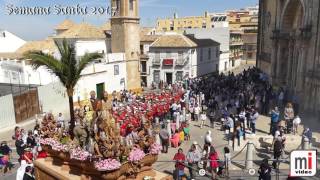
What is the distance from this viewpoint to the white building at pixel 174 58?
141 feet

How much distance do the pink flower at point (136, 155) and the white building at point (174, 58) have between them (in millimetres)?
35368

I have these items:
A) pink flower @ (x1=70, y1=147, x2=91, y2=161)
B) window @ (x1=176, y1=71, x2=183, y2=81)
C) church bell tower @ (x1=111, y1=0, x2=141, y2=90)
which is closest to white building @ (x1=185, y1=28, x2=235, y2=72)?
window @ (x1=176, y1=71, x2=183, y2=81)

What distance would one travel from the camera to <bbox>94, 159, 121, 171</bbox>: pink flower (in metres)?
7.07

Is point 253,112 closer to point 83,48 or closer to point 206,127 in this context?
point 206,127

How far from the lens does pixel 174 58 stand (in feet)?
142

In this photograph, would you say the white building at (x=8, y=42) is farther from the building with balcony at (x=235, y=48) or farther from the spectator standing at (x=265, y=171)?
the spectator standing at (x=265, y=171)

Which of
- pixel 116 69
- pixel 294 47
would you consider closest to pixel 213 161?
pixel 294 47

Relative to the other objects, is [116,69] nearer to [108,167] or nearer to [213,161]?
[213,161]

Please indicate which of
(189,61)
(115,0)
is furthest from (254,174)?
(189,61)

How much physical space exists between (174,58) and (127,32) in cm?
897

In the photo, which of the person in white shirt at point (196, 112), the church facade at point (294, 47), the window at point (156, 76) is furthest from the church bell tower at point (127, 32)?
the person in white shirt at point (196, 112)

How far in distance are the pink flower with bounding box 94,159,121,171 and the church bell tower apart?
1183 inches

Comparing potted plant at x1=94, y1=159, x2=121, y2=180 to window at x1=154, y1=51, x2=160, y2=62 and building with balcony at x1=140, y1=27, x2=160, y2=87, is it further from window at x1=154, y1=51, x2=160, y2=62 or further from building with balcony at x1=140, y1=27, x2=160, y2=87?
building with balcony at x1=140, y1=27, x2=160, y2=87

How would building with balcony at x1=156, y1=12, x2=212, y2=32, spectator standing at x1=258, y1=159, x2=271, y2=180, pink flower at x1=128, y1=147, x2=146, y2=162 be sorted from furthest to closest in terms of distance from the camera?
building with balcony at x1=156, y1=12, x2=212, y2=32 < spectator standing at x1=258, y1=159, x2=271, y2=180 < pink flower at x1=128, y1=147, x2=146, y2=162
